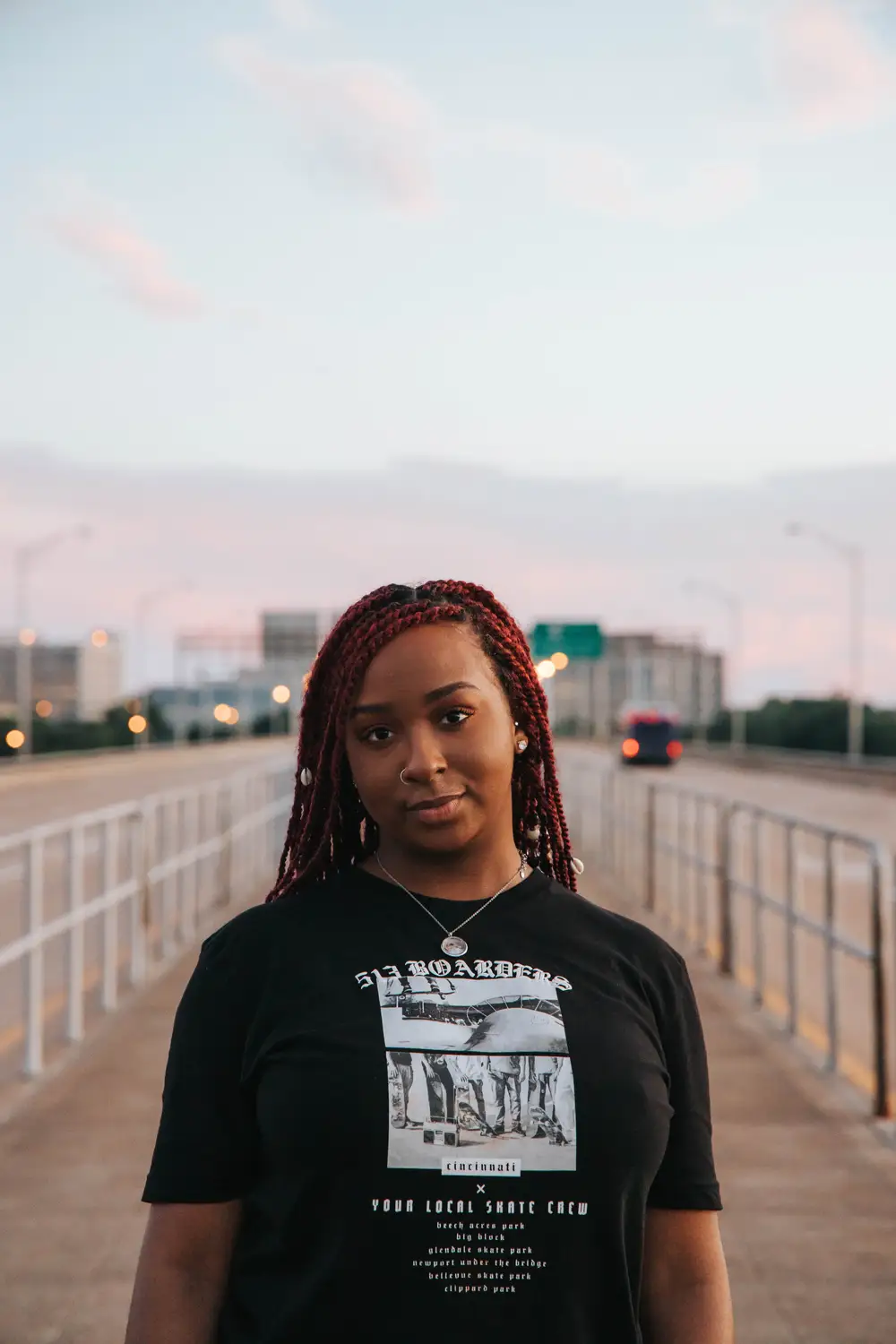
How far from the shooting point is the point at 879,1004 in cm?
735

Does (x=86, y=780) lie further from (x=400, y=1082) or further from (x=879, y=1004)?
(x=400, y=1082)

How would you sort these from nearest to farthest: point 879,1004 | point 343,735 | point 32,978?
point 343,735
point 879,1004
point 32,978

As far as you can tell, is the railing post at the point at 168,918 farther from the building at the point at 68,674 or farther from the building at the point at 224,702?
the building at the point at 68,674

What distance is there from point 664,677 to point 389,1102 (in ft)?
521

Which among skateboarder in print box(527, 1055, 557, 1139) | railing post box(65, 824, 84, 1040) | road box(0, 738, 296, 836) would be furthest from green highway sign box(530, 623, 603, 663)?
skateboarder in print box(527, 1055, 557, 1139)

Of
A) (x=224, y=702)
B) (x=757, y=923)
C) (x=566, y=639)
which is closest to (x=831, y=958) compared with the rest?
(x=757, y=923)

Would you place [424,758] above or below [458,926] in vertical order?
above

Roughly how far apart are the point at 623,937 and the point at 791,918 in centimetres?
714

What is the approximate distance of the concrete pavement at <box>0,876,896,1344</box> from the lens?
16.4 feet

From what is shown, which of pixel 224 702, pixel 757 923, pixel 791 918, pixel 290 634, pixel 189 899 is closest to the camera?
pixel 791 918

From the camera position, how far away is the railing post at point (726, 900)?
1120cm

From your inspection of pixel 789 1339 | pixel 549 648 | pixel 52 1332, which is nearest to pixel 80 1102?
pixel 52 1332

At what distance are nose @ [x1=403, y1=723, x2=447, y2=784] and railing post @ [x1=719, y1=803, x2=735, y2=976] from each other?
922 centimetres

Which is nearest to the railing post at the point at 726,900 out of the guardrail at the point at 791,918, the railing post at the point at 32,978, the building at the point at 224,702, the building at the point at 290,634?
the guardrail at the point at 791,918
